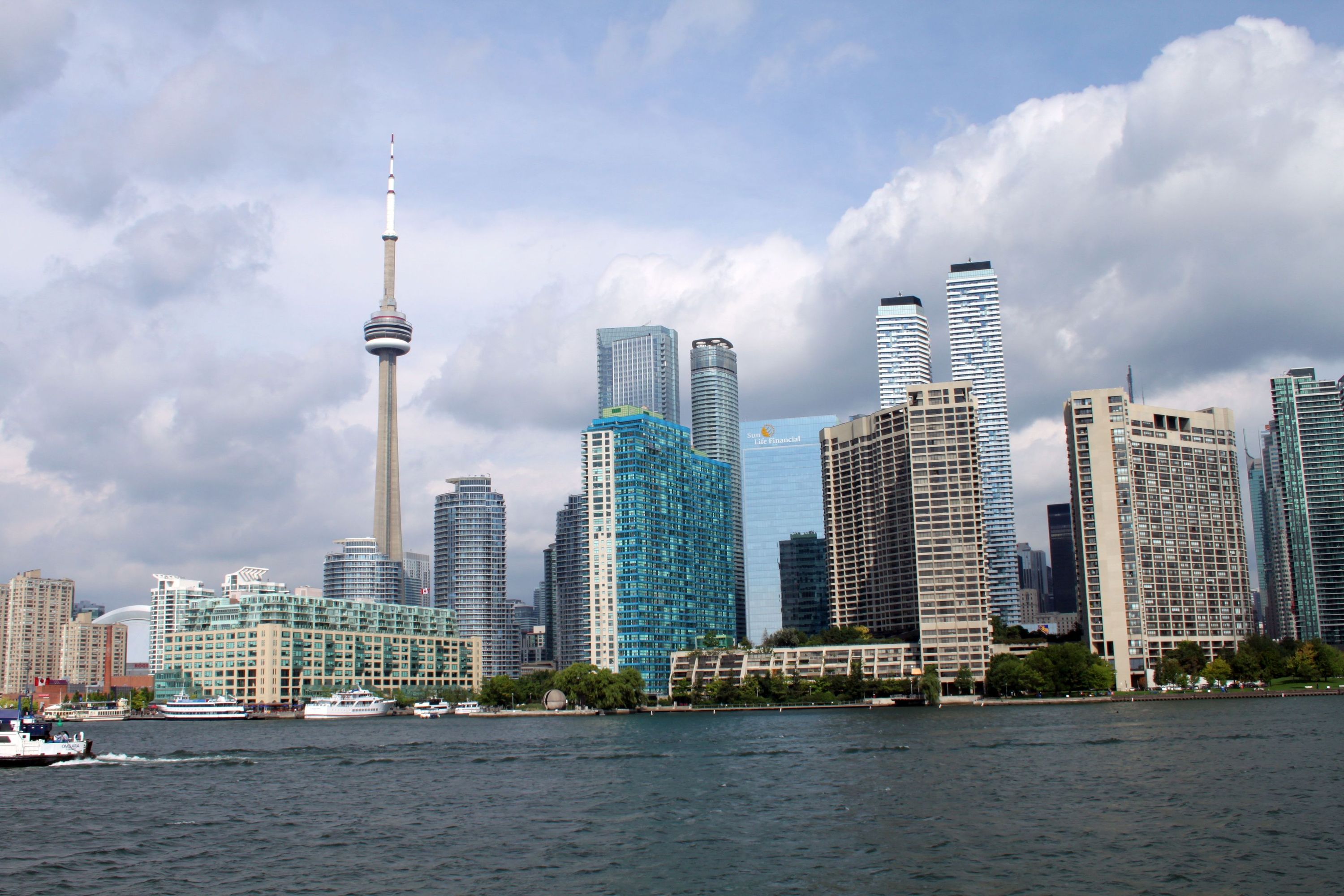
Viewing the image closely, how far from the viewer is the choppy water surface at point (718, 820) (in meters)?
59.2

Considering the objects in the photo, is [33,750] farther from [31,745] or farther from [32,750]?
[31,745]

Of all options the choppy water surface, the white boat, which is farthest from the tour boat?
the choppy water surface

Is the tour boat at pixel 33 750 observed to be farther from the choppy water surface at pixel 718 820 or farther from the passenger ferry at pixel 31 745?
the choppy water surface at pixel 718 820

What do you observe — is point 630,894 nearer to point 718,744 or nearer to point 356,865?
point 356,865

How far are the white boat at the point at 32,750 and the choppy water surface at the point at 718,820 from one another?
2.41 metres

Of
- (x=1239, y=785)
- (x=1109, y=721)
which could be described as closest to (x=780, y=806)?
(x=1239, y=785)

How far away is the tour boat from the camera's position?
121312 mm

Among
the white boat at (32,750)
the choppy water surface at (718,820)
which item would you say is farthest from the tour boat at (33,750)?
the choppy water surface at (718,820)

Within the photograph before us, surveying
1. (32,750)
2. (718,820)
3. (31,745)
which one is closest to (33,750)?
(32,750)

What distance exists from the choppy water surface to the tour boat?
249 cm

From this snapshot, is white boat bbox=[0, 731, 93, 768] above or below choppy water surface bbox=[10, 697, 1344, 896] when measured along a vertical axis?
above

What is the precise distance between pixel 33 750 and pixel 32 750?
0.23 feet

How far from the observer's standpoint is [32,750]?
12325cm

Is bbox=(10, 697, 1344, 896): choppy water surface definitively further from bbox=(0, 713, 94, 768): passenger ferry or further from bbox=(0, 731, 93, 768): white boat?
bbox=(0, 713, 94, 768): passenger ferry
